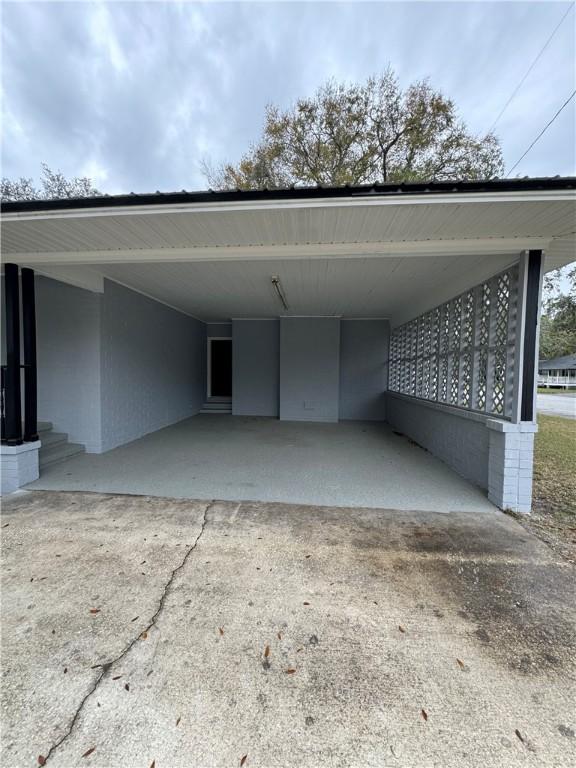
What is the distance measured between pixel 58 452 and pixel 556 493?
21.0ft

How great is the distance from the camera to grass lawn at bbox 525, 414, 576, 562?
9.36ft

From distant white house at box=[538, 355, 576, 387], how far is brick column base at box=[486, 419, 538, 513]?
37226 millimetres

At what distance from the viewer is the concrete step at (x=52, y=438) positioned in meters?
4.72

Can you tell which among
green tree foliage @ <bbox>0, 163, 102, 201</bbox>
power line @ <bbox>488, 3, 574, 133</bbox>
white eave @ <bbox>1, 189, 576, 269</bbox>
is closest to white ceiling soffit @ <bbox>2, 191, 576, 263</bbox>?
white eave @ <bbox>1, 189, 576, 269</bbox>

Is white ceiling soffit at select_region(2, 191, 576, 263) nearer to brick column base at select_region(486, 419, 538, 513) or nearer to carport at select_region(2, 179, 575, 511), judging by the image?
carport at select_region(2, 179, 575, 511)

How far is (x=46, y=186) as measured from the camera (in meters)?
10.7

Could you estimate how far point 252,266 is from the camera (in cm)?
443

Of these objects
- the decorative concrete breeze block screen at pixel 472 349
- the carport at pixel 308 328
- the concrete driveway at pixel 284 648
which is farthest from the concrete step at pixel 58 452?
the decorative concrete breeze block screen at pixel 472 349

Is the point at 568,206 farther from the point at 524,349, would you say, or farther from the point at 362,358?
the point at 362,358

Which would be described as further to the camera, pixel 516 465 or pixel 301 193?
pixel 516 465

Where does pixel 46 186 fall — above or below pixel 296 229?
above

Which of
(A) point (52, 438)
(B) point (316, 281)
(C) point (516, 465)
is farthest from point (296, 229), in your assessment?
(A) point (52, 438)

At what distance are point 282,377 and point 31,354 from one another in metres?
5.42

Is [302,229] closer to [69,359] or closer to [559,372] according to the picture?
[69,359]
